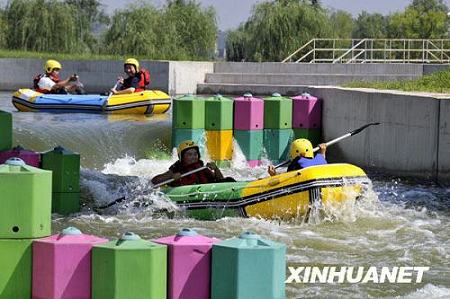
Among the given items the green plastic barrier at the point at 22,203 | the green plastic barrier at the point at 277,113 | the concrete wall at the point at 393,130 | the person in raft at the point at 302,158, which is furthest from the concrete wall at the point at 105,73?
the green plastic barrier at the point at 22,203

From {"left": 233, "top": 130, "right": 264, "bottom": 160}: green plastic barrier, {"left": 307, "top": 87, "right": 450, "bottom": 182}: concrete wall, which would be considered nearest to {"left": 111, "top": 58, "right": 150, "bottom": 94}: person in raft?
{"left": 233, "top": 130, "right": 264, "bottom": 160}: green plastic barrier

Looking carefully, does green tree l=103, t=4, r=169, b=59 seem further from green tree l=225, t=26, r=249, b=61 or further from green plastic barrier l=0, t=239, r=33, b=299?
green plastic barrier l=0, t=239, r=33, b=299

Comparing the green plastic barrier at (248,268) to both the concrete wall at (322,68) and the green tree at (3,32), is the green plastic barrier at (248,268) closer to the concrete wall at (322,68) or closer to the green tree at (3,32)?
the concrete wall at (322,68)

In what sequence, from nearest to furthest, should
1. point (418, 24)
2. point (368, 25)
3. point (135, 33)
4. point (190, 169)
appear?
point (190, 169), point (135, 33), point (418, 24), point (368, 25)

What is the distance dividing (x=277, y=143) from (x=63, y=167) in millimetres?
6707

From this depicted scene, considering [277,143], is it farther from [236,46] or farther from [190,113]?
[236,46]

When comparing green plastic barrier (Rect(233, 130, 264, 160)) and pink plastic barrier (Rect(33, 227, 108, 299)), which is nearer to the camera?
pink plastic barrier (Rect(33, 227, 108, 299))

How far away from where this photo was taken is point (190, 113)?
18266 millimetres

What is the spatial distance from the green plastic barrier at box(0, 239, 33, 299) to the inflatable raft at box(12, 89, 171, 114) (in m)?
17.5

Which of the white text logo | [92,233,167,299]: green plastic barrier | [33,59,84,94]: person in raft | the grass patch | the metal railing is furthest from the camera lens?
the metal railing

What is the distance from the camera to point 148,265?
659 centimetres

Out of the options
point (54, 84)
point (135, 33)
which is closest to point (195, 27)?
point (135, 33)

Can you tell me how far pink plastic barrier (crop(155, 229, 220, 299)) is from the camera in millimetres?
6758

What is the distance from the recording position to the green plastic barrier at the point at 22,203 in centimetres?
691
